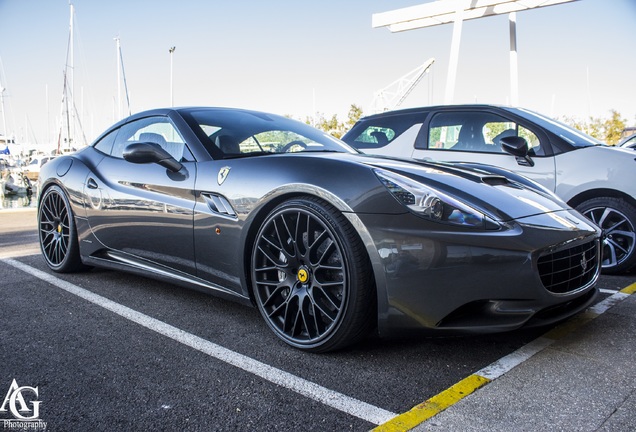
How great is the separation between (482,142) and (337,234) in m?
3.05

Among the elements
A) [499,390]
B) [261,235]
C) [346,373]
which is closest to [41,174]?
[261,235]

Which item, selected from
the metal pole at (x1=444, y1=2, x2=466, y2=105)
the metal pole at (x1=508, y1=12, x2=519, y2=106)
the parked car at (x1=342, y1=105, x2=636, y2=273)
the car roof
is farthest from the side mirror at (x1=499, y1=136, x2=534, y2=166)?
the metal pole at (x1=508, y1=12, x2=519, y2=106)

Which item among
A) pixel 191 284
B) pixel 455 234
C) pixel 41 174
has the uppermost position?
pixel 41 174

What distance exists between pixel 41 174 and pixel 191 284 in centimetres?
220

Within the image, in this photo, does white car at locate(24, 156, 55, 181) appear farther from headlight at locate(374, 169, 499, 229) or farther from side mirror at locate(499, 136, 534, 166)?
headlight at locate(374, 169, 499, 229)

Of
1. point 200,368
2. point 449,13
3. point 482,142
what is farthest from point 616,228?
point 449,13

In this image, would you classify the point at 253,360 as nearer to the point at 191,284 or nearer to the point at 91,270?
the point at 191,284

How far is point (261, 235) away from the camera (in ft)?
8.82

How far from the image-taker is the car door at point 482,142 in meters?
4.64

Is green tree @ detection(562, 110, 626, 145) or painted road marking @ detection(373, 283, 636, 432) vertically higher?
green tree @ detection(562, 110, 626, 145)

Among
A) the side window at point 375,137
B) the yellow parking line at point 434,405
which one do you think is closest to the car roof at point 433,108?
the side window at point 375,137

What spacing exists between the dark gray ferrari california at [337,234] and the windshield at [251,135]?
0.04 ft

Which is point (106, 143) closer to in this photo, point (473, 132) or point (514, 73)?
point (473, 132)

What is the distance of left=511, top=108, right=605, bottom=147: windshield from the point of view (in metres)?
4.66
